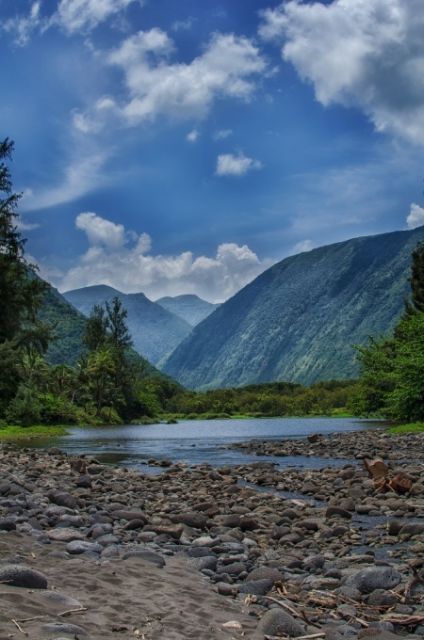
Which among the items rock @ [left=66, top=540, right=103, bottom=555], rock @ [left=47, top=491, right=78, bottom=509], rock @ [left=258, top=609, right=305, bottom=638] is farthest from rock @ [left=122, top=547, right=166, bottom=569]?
rock @ [left=47, top=491, right=78, bottom=509]

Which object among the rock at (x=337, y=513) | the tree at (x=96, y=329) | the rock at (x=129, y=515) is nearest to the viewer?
the rock at (x=129, y=515)

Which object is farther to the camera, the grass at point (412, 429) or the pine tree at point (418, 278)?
the pine tree at point (418, 278)

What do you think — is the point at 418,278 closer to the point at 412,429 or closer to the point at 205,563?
the point at 412,429

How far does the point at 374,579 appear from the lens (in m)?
7.59

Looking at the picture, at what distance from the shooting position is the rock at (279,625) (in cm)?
586

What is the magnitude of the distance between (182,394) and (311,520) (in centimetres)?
14952

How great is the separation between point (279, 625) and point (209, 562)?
2814mm

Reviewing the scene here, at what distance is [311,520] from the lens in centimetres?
1173

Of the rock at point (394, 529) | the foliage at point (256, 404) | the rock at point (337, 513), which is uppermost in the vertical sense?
the rock at point (394, 529)

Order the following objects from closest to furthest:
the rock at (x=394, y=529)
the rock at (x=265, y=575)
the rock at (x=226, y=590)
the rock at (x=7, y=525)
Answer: the rock at (x=226, y=590) < the rock at (x=265, y=575) < the rock at (x=7, y=525) < the rock at (x=394, y=529)

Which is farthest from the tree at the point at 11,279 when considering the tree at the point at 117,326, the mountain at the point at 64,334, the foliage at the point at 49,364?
the mountain at the point at 64,334

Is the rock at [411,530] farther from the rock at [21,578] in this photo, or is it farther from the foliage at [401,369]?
the foliage at [401,369]

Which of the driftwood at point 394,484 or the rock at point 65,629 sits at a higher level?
the rock at point 65,629

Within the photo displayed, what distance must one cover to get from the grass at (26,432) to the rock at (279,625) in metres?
42.4
